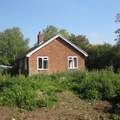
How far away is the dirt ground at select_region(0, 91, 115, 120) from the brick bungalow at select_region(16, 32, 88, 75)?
10542 mm

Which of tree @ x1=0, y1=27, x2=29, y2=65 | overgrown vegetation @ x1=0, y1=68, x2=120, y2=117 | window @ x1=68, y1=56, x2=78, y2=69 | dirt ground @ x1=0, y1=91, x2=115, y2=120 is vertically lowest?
dirt ground @ x1=0, y1=91, x2=115, y2=120

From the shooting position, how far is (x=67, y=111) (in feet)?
23.1

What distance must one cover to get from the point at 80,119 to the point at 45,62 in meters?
15.1

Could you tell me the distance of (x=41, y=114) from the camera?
688cm

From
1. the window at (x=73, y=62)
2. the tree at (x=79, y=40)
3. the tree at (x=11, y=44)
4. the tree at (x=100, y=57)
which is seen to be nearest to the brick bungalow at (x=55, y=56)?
the window at (x=73, y=62)

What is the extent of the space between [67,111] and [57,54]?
1287cm

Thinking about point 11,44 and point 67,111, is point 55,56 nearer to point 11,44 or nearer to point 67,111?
point 67,111

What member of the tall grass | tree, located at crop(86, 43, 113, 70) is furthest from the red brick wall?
the tall grass

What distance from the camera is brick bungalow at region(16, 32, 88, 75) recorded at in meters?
18.4

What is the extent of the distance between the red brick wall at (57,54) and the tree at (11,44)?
108ft

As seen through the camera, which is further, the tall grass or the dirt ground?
the tall grass

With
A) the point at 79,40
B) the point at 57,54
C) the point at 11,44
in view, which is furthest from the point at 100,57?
the point at 11,44

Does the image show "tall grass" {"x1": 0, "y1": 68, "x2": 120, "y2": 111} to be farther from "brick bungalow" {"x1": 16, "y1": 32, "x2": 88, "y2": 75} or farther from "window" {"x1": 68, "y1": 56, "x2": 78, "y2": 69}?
"window" {"x1": 68, "y1": 56, "x2": 78, "y2": 69}

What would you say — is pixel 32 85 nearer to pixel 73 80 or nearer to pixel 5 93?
pixel 5 93
